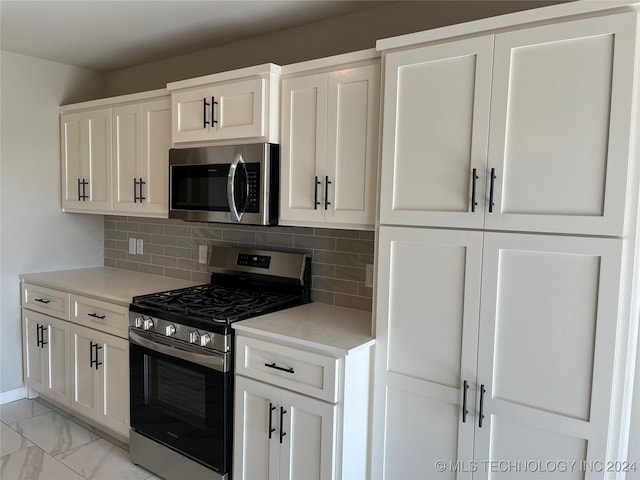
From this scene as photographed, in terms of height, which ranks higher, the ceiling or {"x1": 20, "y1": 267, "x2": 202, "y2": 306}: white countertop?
the ceiling

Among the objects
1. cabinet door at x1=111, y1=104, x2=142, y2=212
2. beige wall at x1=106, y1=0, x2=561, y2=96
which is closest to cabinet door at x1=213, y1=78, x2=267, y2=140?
beige wall at x1=106, y1=0, x2=561, y2=96

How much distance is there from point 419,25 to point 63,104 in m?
2.78

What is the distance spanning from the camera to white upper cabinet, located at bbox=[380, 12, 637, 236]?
1498 millimetres

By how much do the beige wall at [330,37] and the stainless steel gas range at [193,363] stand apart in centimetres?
119

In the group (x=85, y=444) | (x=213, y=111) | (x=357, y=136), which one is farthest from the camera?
(x=85, y=444)

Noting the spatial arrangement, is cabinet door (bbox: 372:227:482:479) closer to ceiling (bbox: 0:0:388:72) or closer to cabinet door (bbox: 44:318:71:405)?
ceiling (bbox: 0:0:388:72)

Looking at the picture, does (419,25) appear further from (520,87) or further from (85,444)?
(85,444)

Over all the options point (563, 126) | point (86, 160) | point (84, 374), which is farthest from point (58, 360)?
point (563, 126)

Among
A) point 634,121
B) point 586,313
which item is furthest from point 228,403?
point 634,121

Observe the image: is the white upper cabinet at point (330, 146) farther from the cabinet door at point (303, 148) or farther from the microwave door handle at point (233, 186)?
the microwave door handle at point (233, 186)

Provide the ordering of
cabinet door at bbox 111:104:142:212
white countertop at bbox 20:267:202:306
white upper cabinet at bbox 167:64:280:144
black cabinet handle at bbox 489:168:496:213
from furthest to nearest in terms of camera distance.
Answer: cabinet door at bbox 111:104:142:212 < white countertop at bbox 20:267:202:306 < white upper cabinet at bbox 167:64:280:144 < black cabinet handle at bbox 489:168:496:213

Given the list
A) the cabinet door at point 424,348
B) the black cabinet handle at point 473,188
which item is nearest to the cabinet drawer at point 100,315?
the cabinet door at point 424,348

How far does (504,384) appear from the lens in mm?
1721

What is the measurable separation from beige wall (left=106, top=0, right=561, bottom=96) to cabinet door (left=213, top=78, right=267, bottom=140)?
1.63ft
